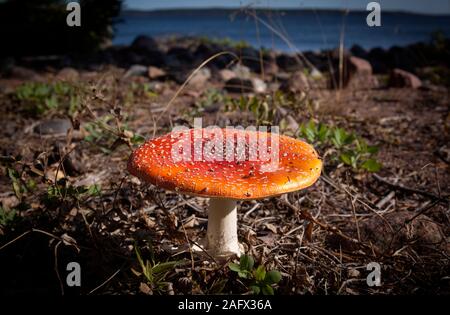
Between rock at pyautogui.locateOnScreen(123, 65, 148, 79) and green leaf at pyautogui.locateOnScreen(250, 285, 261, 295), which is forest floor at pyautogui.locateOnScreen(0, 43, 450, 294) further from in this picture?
rock at pyautogui.locateOnScreen(123, 65, 148, 79)

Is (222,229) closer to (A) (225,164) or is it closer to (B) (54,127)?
(A) (225,164)

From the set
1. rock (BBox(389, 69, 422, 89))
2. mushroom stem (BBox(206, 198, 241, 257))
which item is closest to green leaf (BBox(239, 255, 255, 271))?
mushroom stem (BBox(206, 198, 241, 257))

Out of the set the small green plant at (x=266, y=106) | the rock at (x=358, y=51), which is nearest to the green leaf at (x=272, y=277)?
the small green plant at (x=266, y=106)

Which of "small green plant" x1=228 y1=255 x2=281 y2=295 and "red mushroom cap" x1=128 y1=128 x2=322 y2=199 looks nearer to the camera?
"red mushroom cap" x1=128 y1=128 x2=322 y2=199

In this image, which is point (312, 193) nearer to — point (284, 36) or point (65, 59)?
point (284, 36)

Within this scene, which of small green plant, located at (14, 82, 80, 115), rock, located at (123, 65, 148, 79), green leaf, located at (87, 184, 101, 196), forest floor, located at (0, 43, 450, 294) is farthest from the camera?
rock, located at (123, 65, 148, 79)

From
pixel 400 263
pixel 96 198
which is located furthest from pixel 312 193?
pixel 96 198

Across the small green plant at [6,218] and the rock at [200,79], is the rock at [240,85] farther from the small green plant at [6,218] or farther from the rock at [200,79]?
the small green plant at [6,218]
